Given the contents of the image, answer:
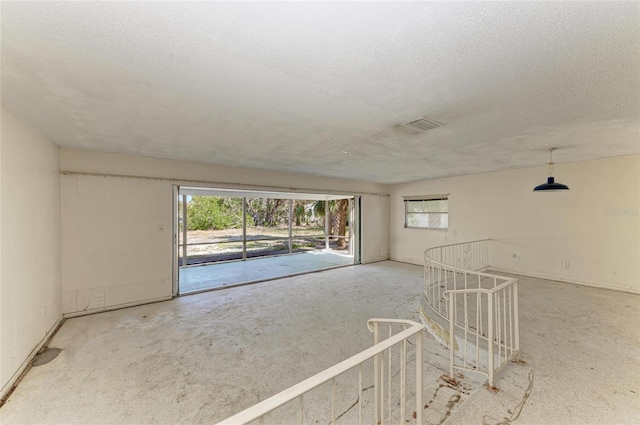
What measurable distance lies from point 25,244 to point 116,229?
4.90 feet

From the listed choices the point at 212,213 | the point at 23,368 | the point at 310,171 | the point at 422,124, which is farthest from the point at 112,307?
the point at 212,213

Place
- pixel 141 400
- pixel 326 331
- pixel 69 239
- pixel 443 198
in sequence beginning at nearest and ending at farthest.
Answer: pixel 141 400, pixel 326 331, pixel 69 239, pixel 443 198

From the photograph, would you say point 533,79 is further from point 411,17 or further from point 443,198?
point 443,198

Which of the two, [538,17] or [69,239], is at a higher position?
[538,17]

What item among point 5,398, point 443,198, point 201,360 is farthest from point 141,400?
point 443,198

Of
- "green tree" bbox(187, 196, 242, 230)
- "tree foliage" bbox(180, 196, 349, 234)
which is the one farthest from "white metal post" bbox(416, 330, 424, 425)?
"green tree" bbox(187, 196, 242, 230)

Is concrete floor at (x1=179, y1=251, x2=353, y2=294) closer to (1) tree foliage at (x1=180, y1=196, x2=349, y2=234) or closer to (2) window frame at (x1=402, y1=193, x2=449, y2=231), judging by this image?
(2) window frame at (x1=402, y1=193, x2=449, y2=231)

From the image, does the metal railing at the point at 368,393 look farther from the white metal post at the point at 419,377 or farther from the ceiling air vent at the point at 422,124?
the ceiling air vent at the point at 422,124

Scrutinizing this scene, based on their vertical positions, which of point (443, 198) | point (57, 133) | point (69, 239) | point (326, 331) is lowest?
point (326, 331)

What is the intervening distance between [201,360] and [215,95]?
8.38 feet

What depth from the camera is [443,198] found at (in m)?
6.60

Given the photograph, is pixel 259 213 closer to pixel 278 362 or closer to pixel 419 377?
pixel 278 362

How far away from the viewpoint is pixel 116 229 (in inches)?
155

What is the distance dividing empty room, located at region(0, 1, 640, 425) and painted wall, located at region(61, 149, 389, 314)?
0.08ft
